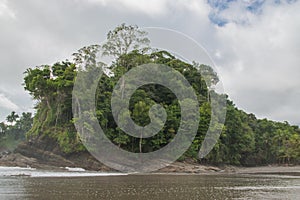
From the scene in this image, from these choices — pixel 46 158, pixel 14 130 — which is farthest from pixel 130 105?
pixel 14 130

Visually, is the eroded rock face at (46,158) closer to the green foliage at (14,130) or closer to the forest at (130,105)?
the forest at (130,105)

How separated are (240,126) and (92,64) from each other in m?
28.3

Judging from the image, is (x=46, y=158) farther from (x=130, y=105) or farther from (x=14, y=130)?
(x=14, y=130)

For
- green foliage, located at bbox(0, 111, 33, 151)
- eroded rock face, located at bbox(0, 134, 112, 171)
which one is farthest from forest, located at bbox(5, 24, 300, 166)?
green foliage, located at bbox(0, 111, 33, 151)

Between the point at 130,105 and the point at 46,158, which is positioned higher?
the point at 130,105

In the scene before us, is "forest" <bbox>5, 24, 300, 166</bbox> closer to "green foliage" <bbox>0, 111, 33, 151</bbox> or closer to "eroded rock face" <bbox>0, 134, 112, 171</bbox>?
"eroded rock face" <bbox>0, 134, 112, 171</bbox>

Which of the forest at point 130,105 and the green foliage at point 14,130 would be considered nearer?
the forest at point 130,105

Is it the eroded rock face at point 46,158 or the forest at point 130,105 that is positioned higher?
the forest at point 130,105

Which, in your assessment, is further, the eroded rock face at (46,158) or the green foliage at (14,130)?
the green foliage at (14,130)

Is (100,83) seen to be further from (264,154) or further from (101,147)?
(264,154)

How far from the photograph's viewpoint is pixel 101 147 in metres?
38.0

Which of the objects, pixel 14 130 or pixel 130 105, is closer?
pixel 130 105

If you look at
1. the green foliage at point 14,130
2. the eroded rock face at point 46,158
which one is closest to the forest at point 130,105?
the eroded rock face at point 46,158

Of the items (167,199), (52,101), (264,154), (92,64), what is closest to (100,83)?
(92,64)
